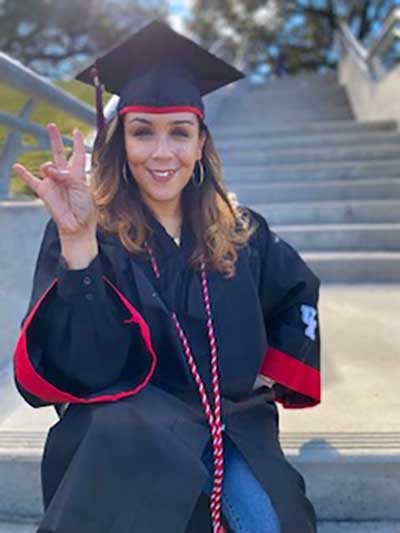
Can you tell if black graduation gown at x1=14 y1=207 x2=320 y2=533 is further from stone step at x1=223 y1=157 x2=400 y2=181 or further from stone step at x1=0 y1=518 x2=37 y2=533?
stone step at x1=223 y1=157 x2=400 y2=181

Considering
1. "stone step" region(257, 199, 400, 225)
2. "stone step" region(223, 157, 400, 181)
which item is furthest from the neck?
"stone step" region(223, 157, 400, 181)

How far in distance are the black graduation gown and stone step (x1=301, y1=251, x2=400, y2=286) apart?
2.06m

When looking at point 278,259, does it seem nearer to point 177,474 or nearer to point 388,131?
point 177,474

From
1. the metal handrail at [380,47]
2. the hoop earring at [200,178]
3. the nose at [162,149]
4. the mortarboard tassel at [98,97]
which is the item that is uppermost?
the metal handrail at [380,47]

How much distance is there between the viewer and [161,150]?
60.5 inches

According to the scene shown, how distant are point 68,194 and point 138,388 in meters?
0.50

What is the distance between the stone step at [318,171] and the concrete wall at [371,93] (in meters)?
1.62

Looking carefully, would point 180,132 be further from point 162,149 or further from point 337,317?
point 337,317

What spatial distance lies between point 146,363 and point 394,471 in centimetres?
88

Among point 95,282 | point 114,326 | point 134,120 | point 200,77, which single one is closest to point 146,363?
point 114,326

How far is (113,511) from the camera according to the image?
1.22 metres

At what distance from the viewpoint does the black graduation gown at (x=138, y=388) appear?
4.08 ft

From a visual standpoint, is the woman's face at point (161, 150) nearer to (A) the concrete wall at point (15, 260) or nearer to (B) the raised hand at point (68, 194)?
(B) the raised hand at point (68, 194)

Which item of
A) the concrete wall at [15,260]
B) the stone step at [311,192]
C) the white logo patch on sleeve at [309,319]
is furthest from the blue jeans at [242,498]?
the stone step at [311,192]
